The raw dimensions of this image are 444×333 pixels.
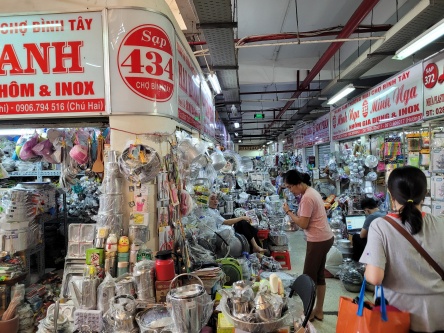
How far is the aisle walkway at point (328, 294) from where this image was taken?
11.3 ft

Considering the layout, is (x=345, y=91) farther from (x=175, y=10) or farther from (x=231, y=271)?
(x=231, y=271)

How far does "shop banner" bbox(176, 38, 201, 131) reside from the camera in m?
3.13

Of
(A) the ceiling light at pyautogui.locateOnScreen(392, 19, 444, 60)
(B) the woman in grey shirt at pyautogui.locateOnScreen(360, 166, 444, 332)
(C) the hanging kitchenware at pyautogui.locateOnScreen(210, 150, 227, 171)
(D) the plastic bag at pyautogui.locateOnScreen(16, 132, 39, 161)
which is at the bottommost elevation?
A: (B) the woman in grey shirt at pyautogui.locateOnScreen(360, 166, 444, 332)

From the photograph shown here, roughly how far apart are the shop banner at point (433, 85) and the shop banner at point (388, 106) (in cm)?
15

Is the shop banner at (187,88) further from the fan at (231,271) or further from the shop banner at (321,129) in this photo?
the shop banner at (321,129)

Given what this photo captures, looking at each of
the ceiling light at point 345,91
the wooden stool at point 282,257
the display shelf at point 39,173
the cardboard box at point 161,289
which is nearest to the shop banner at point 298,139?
the ceiling light at point 345,91

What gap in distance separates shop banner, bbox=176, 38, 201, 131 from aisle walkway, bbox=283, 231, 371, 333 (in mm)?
2958

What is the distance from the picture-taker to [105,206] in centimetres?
241

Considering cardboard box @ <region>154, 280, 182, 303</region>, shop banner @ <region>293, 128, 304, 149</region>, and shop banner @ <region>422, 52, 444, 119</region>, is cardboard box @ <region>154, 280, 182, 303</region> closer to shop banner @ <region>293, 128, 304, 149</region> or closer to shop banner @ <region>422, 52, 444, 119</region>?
shop banner @ <region>422, 52, 444, 119</region>

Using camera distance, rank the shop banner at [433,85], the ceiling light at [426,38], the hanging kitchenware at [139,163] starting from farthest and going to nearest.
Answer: the shop banner at [433,85] < the ceiling light at [426,38] < the hanging kitchenware at [139,163]

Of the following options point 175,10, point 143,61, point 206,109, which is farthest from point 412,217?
point 206,109

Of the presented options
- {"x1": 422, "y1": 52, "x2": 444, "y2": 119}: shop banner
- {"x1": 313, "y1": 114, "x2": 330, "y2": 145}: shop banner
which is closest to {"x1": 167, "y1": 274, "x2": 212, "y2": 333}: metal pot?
{"x1": 422, "y1": 52, "x2": 444, "y2": 119}: shop banner

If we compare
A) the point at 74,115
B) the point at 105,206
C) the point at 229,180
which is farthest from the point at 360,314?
the point at 229,180

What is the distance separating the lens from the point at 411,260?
1594 millimetres
